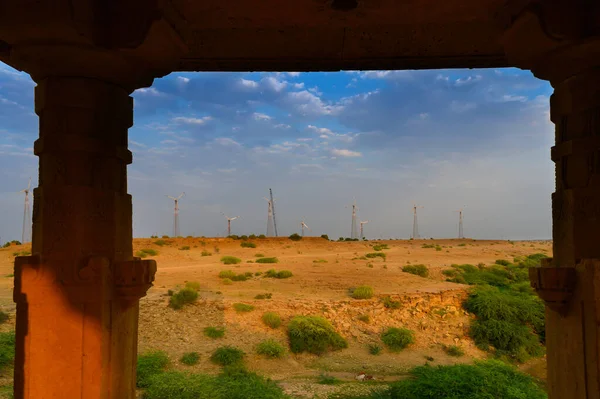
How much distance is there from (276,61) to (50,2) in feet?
7.76

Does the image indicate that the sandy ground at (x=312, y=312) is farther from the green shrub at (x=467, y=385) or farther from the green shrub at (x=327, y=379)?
the green shrub at (x=467, y=385)

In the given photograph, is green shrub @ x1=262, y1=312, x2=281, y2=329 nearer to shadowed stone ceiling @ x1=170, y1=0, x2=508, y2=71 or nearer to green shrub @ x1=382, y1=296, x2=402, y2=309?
green shrub @ x1=382, y1=296, x2=402, y2=309

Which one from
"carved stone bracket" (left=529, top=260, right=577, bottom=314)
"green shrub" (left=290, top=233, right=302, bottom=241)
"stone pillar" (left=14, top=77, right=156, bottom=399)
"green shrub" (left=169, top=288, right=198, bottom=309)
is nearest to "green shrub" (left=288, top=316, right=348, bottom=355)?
"green shrub" (left=169, top=288, right=198, bottom=309)

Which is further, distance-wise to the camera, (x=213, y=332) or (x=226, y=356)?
(x=213, y=332)

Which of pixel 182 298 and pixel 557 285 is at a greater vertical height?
pixel 557 285

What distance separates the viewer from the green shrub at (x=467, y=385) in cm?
1309

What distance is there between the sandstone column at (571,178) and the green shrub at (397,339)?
51.7 feet

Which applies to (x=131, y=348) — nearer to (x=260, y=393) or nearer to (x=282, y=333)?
(x=260, y=393)

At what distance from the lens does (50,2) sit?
3.59m

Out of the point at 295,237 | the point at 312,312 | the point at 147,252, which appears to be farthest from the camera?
the point at 295,237

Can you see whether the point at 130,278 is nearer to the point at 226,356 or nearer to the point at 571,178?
the point at 571,178

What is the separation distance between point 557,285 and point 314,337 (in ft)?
53.4

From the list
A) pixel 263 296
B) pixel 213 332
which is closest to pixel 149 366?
pixel 213 332

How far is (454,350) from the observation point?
1931 centimetres
